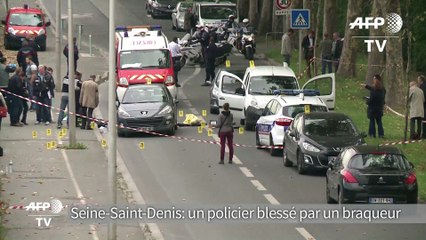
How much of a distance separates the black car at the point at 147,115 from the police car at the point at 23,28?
1991 cm

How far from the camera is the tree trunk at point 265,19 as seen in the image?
66562 millimetres

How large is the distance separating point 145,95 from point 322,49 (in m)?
13.6

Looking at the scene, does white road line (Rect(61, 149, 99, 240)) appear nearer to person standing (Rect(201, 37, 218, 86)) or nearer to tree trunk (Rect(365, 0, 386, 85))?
Result: person standing (Rect(201, 37, 218, 86))

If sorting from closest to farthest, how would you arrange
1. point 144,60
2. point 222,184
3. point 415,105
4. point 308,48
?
point 222,184 → point 415,105 → point 144,60 → point 308,48

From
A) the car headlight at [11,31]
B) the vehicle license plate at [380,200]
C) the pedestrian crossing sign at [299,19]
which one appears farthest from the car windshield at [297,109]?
the car headlight at [11,31]

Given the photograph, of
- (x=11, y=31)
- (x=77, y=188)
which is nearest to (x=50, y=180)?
(x=77, y=188)

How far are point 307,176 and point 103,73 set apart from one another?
21594 millimetres

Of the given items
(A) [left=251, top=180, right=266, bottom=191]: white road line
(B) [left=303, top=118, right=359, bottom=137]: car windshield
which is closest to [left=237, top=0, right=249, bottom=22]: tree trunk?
(B) [left=303, top=118, right=359, bottom=137]: car windshield

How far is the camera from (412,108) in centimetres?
3469

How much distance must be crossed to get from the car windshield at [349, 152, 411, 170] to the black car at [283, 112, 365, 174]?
4.32 meters

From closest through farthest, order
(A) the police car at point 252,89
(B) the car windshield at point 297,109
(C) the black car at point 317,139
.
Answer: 1. (C) the black car at point 317,139
2. (B) the car windshield at point 297,109
3. (A) the police car at point 252,89

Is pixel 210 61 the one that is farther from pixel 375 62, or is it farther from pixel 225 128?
pixel 225 128

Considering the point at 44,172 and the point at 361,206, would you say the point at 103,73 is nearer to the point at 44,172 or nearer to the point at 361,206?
the point at 44,172

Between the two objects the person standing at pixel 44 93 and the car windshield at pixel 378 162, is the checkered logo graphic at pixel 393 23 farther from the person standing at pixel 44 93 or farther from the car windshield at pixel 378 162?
the car windshield at pixel 378 162
